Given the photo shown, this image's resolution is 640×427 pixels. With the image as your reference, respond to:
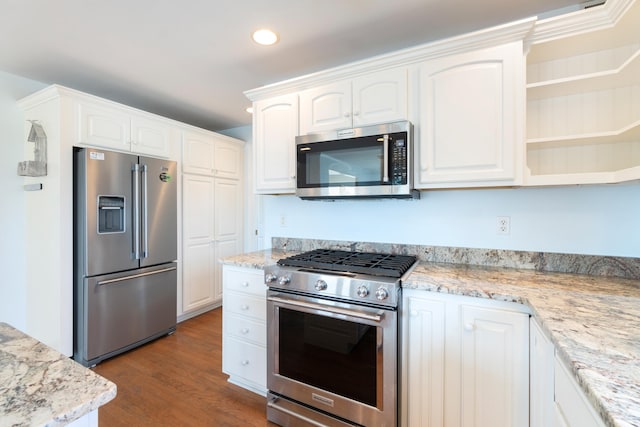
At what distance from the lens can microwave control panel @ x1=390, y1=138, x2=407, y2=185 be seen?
5.85 feet

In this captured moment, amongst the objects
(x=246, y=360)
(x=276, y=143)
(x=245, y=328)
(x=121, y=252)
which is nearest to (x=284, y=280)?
(x=245, y=328)

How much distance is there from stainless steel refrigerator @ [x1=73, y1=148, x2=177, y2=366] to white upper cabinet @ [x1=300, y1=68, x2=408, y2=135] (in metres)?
1.66

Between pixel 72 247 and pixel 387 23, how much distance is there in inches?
114

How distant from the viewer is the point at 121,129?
2.69 m

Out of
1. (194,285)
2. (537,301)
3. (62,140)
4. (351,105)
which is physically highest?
(351,105)

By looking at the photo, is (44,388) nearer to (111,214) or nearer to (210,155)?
(111,214)

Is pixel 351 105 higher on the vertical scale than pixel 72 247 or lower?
higher

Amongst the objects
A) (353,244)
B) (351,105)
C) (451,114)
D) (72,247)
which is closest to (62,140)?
(72,247)

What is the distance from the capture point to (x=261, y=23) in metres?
1.84

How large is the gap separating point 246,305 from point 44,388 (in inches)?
56.8

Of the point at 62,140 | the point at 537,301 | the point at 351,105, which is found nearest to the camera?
the point at 537,301

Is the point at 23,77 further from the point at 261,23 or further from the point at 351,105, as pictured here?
the point at 351,105

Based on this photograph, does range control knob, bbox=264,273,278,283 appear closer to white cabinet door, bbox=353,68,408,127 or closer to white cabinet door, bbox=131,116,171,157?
white cabinet door, bbox=353,68,408,127

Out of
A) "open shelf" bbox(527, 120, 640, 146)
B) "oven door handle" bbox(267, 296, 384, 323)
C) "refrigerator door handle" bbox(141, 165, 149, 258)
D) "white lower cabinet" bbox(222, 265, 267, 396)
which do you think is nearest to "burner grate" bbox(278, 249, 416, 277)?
"oven door handle" bbox(267, 296, 384, 323)
